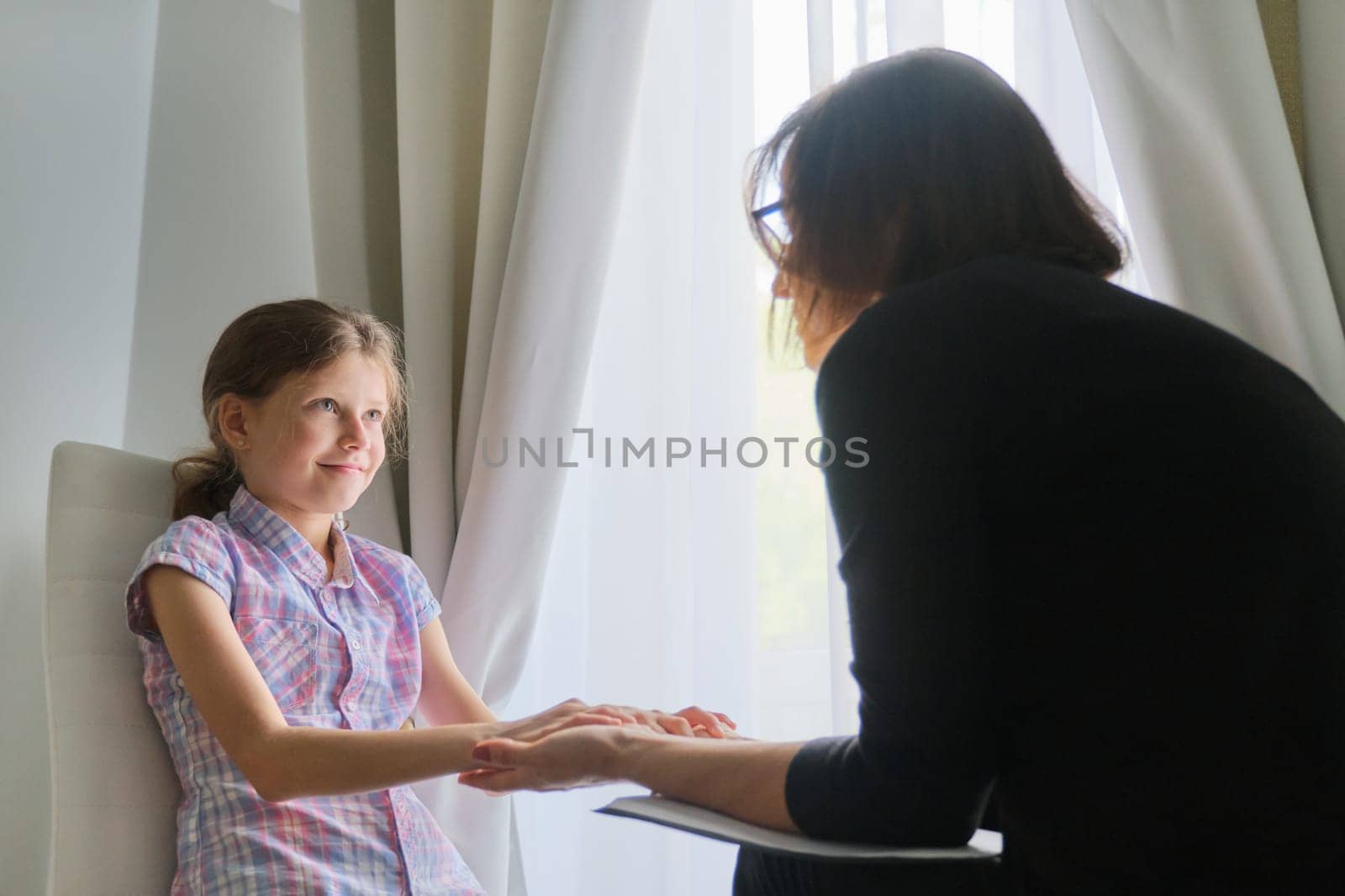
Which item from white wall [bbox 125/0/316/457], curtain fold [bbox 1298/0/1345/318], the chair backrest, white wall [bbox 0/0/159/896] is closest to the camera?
the chair backrest

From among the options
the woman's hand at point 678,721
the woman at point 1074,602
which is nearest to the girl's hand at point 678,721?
the woman's hand at point 678,721

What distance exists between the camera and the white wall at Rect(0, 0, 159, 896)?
1524 millimetres

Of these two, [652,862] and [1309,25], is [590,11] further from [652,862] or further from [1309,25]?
[652,862]

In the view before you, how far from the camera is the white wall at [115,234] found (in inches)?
60.5

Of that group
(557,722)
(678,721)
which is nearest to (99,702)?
(557,722)

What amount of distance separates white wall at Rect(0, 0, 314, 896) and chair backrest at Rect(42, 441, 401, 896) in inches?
14.4

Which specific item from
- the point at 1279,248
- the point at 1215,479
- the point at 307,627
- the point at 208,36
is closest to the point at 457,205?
the point at 208,36

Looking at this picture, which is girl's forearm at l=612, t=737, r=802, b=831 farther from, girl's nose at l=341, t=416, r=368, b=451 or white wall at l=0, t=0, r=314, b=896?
white wall at l=0, t=0, r=314, b=896

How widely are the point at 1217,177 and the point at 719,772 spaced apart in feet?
2.97

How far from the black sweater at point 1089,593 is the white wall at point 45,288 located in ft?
4.23

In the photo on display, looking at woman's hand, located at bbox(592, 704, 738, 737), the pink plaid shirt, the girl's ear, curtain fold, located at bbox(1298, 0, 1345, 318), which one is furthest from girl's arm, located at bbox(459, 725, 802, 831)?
curtain fold, located at bbox(1298, 0, 1345, 318)

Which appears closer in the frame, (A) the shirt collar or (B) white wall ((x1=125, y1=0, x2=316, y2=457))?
(A) the shirt collar

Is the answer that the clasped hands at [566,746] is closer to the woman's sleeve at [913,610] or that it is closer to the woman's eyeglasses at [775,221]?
the woman's sleeve at [913,610]

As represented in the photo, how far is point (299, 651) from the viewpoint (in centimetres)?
121
